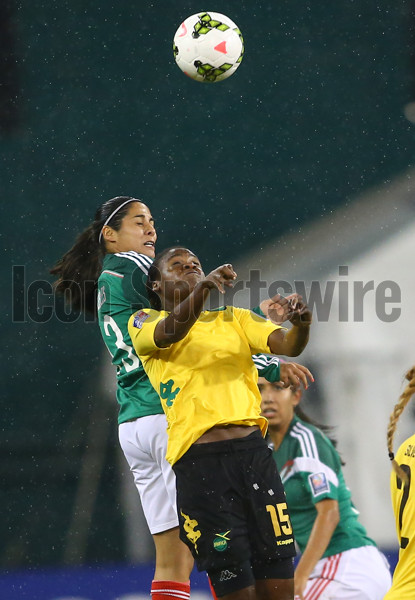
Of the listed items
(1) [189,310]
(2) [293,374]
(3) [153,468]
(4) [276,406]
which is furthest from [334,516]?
(1) [189,310]

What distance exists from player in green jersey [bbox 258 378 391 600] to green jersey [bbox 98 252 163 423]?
947 millimetres

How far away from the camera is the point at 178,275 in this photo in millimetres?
2672

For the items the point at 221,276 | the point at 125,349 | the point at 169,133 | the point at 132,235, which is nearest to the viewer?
the point at 221,276

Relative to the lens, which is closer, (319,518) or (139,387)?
(139,387)

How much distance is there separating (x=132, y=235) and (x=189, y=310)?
1.07m

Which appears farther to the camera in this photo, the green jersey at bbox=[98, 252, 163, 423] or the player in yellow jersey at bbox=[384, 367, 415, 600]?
the green jersey at bbox=[98, 252, 163, 423]

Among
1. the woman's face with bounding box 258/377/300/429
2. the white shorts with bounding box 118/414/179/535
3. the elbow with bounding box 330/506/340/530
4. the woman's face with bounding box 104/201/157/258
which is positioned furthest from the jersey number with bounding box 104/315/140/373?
the elbow with bounding box 330/506/340/530

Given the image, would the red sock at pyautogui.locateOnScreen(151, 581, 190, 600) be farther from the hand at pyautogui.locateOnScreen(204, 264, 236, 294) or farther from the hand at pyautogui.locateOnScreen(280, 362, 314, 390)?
the hand at pyautogui.locateOnScreen(204, 264, 236, 294)

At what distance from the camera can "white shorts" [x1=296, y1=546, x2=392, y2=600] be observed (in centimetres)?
382

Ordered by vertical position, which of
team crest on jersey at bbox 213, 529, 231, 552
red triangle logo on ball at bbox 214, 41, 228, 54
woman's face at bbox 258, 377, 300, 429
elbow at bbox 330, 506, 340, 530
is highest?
red triangle logo on ball at bbox 214, 41, 228, 54

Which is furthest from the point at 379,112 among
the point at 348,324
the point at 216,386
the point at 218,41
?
the point at 216,386

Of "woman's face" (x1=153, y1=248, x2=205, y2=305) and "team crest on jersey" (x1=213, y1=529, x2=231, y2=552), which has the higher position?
"woman's face" (x1=153, y1=248, x2=205, y2=305)

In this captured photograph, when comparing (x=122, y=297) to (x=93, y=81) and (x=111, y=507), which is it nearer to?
(x=111, y=507)

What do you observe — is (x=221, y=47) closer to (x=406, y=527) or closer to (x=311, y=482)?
(x=311, y=482)
